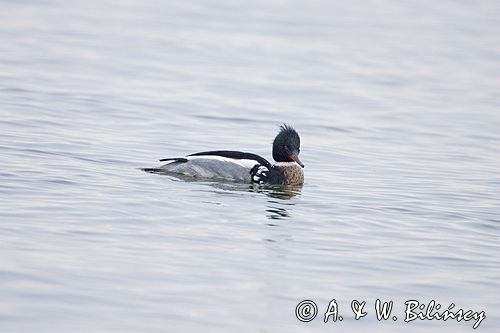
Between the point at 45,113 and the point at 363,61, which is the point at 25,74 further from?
the point at 363,61

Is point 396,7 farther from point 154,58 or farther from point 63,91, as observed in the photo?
point 63,91

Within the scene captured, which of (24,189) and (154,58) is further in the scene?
(154,58)

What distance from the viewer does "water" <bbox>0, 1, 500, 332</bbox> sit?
403 inches

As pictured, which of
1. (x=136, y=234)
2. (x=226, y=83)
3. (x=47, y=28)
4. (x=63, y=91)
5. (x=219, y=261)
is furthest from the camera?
(x=47, y=28)

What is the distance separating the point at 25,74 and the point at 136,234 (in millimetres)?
12561

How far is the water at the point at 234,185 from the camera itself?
10.2 m

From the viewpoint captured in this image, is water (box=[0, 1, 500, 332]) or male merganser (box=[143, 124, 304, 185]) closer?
water (box=[0, 1, 500, 332])

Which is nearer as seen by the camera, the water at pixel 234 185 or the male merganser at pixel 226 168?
the water at pixel 234 185

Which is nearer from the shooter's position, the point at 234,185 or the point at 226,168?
the point at 234,185

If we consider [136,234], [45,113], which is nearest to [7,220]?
[136,234]

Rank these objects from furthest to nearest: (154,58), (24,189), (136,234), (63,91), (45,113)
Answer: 1. (154,58)
2. (63,91)
3. (45,113)
4. (24,189)
5. (136,234)

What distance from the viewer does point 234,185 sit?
604 inches

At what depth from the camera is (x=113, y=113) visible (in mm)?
20734

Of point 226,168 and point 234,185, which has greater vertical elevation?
point 226,168
